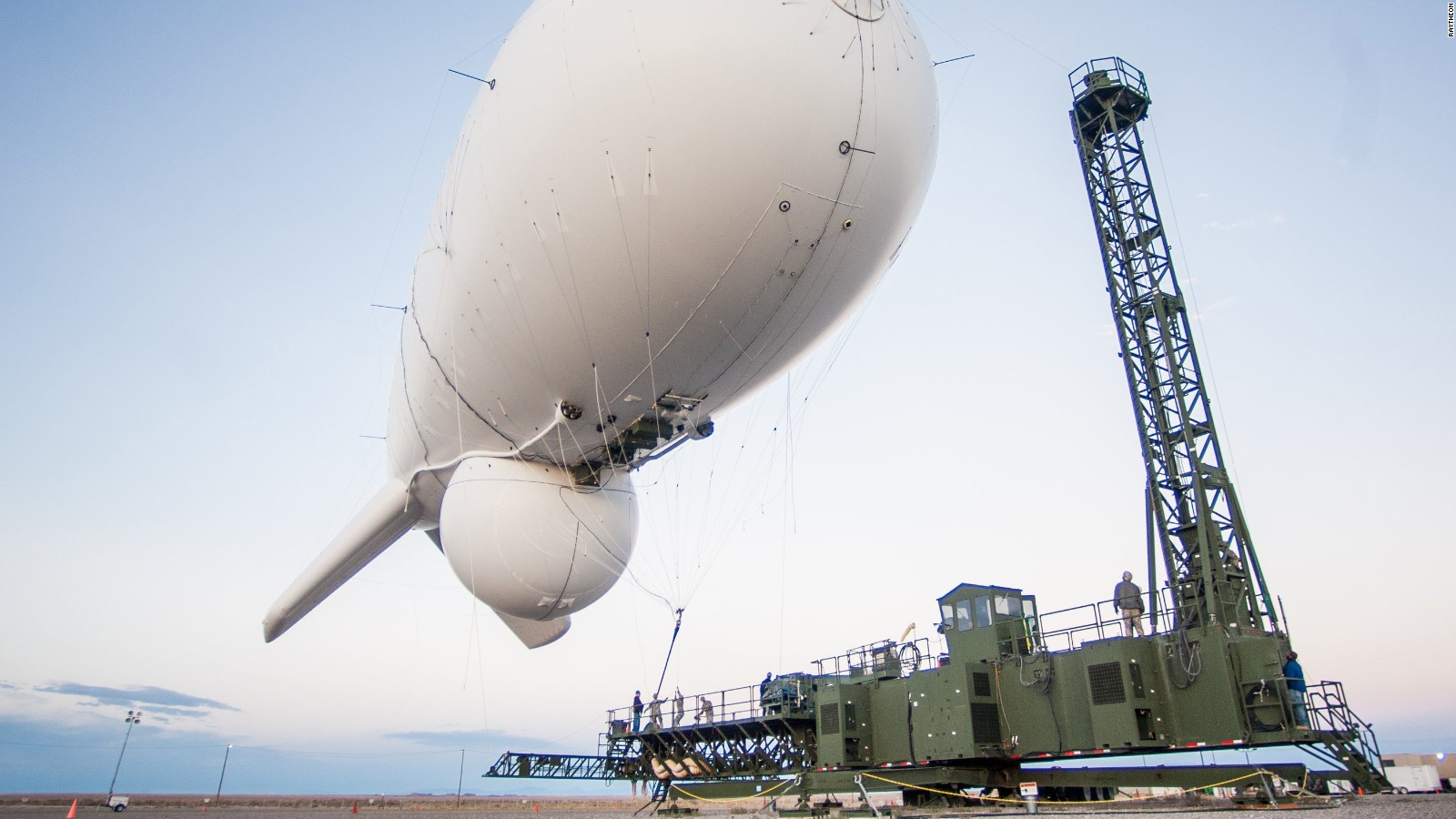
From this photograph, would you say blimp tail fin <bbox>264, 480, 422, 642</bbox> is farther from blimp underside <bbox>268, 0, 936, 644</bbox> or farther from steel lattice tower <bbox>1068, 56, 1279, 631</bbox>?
steel lattice tower <bbox>1068, 56, 1279, 631</bbox>

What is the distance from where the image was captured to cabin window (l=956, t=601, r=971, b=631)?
1640 centimetres

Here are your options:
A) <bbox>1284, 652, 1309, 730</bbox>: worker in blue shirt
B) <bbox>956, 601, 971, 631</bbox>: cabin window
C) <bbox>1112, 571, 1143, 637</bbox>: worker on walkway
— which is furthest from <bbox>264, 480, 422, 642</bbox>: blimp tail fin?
<bbox>1284, 652, 1309, 730</bbox>: worker in blue shirt

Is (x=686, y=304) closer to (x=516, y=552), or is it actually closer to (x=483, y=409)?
(x=483, y=409)

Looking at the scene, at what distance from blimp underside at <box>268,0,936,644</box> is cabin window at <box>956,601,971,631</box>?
21.7ft

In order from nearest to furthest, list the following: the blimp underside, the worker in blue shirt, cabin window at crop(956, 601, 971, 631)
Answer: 1. the blimp underside
2. the worker in blue shirt
3. cabin window at crop(956, 601, 971, 631)

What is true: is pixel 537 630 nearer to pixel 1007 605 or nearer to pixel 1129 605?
pixel 1007 605

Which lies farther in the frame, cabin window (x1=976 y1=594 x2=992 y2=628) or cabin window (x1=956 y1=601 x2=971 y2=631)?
cabin window (x1=956 y1=601 x2=971 y2=631)

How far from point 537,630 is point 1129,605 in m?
11.7

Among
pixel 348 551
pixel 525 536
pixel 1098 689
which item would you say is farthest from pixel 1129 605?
pixel 348 551

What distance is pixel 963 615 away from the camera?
1653cm

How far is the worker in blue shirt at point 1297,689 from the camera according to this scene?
40.4 ft

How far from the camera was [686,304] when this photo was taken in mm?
10523

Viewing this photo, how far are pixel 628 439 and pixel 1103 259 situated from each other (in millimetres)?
12339

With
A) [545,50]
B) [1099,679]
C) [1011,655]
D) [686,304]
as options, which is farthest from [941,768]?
[545,50]
